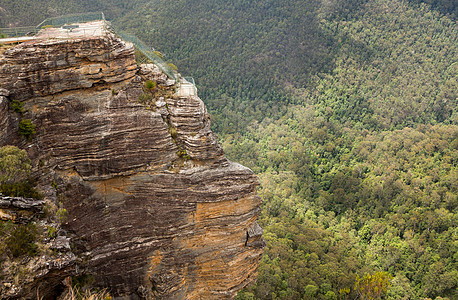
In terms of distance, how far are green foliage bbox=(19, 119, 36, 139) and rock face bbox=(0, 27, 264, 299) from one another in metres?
0.34

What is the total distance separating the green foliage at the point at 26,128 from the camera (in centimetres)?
2483

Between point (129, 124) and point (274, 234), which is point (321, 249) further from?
point (129, 124)

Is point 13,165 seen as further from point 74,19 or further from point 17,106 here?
point 74,19

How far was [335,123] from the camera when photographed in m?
105

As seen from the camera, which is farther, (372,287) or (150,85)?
(372,287)

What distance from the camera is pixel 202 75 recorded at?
383ft

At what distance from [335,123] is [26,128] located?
91.6 metres

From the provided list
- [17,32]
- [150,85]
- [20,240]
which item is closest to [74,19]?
[17,32]

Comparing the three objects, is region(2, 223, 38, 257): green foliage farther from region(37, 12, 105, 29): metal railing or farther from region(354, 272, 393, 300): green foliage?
region(354, 272, 393, 300): green foliage

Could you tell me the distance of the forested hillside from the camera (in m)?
61.5

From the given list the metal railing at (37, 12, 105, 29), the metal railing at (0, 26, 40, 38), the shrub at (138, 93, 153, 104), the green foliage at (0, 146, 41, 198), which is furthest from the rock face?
the metal railing at (37, 12, 105, 29)

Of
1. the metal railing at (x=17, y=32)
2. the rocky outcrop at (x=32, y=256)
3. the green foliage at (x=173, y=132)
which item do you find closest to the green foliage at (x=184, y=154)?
the green foliage at (x=173, y=132)

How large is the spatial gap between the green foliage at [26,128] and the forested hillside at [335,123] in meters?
31.6

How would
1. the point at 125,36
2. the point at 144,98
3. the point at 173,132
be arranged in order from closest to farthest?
the point at 144,98 < the point at 173,132 < the point at 125,36
